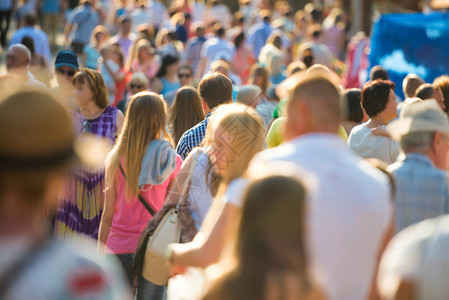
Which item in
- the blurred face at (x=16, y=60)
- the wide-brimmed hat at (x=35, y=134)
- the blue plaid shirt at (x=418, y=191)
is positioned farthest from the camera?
the blurred face at (x=16, y=60)

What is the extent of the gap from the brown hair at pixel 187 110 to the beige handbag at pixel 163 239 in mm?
2027

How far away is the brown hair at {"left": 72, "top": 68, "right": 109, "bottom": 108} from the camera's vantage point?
623 centimetres

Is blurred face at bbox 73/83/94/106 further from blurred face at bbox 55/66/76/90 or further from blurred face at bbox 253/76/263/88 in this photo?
blurred face at bbox 253/76/263/88

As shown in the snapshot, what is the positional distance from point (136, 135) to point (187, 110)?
56.2 inches

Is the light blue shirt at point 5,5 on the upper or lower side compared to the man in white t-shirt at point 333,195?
lower

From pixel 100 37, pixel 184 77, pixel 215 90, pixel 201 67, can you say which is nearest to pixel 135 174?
pixel 215 90

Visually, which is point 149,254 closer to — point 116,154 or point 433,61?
point 116,154

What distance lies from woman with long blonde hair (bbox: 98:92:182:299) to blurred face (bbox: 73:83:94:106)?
996 millimetres

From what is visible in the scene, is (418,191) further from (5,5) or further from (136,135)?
(5,5)

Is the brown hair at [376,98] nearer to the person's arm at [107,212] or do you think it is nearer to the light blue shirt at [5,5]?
the person's arm at [107,212]

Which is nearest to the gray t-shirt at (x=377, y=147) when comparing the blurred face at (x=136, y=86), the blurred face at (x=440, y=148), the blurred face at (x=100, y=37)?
the blurred face at (x=440, y=148)

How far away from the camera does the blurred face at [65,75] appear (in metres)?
7.41

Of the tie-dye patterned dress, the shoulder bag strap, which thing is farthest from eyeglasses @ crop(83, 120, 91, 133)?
the shoulder bag strap

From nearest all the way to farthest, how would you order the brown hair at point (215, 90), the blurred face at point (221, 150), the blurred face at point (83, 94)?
the blurred face at point (221, 150), the blurred face at point (83, 94), the brown hair at point (215, 90)
